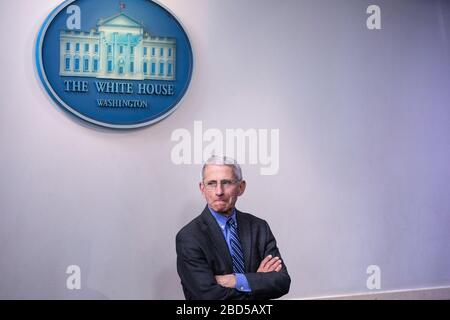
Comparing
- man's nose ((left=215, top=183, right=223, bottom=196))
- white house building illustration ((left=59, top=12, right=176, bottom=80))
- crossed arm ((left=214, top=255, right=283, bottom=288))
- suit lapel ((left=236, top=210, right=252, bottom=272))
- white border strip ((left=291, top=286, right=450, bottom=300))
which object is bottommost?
white border strip ((left=291, top=286, right=450, bottom=300))

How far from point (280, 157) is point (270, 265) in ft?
3.45

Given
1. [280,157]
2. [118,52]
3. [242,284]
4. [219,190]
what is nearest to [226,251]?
[242,284]

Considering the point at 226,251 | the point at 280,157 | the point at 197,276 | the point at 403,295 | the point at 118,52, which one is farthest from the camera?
the point at 403,295

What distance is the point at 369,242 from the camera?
12.1ft

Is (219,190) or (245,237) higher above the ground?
(219,190)

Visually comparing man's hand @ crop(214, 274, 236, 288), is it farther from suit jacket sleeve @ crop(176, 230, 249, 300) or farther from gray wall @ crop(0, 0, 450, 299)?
gray wall @ crop(0, 0, 450, 299)

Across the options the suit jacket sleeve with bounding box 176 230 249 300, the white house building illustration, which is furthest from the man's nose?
the white house building illustration

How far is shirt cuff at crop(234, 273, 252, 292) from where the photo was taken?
8.22ft

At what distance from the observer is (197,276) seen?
245 centimetres

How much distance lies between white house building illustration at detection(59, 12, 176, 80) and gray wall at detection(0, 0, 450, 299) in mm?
199

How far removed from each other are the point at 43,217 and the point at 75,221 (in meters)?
0.19

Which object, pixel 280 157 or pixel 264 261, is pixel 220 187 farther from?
pixel 280 157

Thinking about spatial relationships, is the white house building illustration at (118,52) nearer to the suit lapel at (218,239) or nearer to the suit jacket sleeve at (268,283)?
the suit lapel at (218,239)
